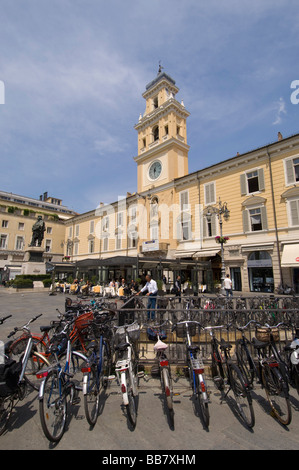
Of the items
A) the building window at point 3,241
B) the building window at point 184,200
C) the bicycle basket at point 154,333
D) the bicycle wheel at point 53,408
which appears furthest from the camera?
the building window at point 3,241

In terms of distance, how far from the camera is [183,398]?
151 inches

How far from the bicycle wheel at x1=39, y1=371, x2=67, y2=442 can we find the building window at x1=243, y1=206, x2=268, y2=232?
1995 centimetres

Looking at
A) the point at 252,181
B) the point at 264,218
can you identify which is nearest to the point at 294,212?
the point at 264,218

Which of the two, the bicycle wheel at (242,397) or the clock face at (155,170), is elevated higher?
the clock face at (155,170)

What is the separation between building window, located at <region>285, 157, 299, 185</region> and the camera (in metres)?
18.2

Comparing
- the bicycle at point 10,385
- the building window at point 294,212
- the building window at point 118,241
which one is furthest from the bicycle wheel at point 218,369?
the building window at point 118,241

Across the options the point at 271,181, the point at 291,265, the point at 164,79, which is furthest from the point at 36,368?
the point at 164,79

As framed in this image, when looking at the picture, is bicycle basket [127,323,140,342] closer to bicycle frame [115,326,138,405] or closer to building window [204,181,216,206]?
bicycle frame [115,326,138,405]

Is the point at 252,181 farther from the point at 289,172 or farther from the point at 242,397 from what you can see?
the point at 242,397

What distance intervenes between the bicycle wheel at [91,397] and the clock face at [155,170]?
93.1 ft

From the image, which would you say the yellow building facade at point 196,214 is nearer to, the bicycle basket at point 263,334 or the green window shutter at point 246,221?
the green window shutter at point 246,221

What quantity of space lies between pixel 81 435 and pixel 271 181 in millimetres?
21147

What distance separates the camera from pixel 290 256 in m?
17.2

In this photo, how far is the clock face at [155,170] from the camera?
29984mm
